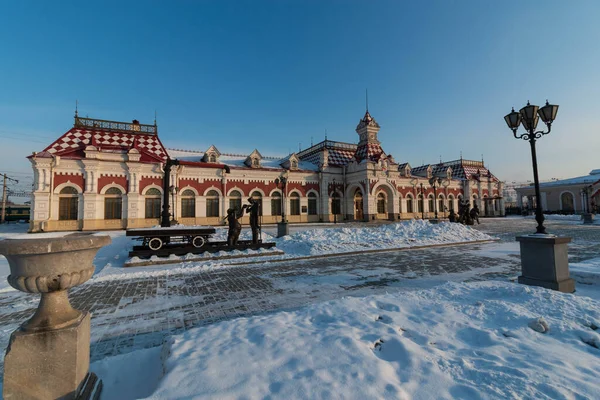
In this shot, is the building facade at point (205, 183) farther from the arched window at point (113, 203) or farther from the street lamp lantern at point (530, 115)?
the street lamp lantern at point (530, 115)

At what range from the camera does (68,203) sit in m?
21.2

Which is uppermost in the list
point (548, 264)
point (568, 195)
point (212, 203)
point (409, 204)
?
point (568, 195)

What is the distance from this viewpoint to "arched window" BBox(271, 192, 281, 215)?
29359mm

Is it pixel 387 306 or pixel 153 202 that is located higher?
pixel 153 202

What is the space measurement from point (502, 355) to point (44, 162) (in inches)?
1096

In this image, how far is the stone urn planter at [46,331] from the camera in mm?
2076

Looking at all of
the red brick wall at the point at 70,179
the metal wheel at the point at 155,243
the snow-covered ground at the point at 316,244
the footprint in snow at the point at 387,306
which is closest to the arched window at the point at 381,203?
the snow-covered ground at the point at 316,244

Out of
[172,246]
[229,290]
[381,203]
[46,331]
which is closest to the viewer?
[46,331]

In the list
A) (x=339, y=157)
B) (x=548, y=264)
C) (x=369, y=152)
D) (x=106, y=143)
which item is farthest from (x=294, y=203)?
(x=548, y=264)

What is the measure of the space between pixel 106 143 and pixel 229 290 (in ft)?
78.4

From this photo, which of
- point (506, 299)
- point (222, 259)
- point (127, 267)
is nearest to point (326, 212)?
point (222, 259)

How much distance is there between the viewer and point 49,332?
219 centimetres

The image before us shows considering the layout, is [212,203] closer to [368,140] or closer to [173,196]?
[173,196]

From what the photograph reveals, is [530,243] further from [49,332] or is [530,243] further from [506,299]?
[49,332]
